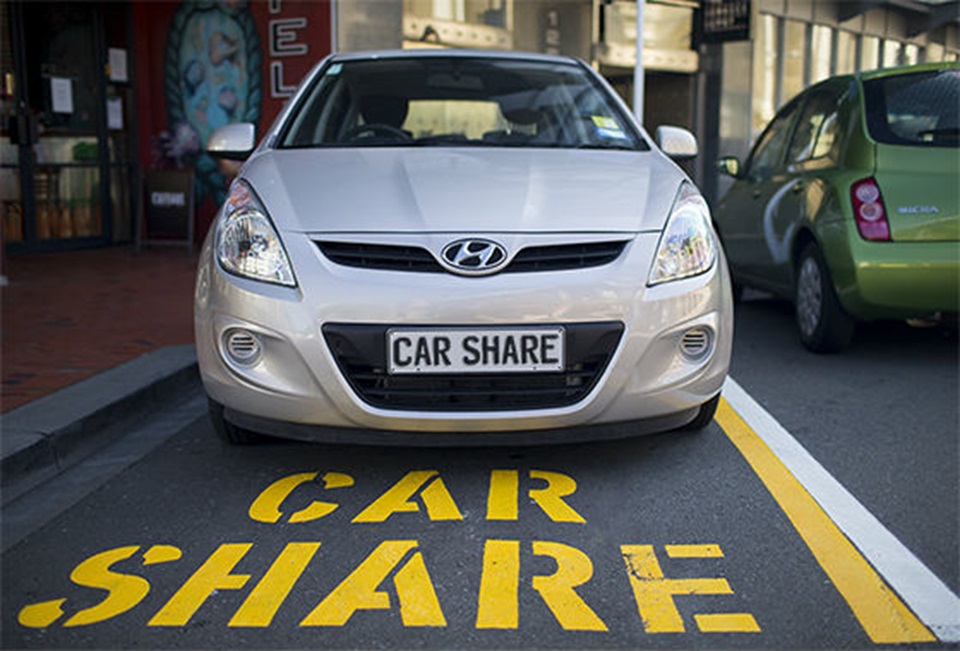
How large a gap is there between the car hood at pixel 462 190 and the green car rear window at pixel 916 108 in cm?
195

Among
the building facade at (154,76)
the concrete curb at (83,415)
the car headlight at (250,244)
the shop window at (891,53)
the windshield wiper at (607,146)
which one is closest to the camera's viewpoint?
the car headlight at (250,244)

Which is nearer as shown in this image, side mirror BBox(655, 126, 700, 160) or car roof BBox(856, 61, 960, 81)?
side mirror BBox(655, 126, 700, 160)

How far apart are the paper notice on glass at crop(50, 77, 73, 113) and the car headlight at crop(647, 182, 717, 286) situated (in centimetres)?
837

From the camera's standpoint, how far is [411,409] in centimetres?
317

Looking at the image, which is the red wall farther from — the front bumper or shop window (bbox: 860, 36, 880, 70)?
shop window (bbox: 860, 36, 880, 70)

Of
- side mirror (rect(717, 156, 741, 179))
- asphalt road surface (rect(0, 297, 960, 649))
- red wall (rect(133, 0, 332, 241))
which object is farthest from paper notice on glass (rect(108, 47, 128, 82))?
asphalt road surface (rect(0, 297, 960, 649))

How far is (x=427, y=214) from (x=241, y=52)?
8.82 m

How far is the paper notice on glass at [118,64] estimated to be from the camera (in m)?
11.0

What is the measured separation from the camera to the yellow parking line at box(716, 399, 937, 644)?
7.80 ft

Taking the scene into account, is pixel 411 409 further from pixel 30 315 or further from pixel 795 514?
pixel 30 315

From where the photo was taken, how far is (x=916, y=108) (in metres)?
5.35

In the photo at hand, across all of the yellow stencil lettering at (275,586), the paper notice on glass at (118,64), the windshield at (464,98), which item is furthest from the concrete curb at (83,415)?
the paper notice on glass at (118,64)

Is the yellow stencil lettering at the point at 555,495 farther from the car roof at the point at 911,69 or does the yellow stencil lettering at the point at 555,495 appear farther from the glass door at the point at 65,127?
the glass door at the point at 65,127

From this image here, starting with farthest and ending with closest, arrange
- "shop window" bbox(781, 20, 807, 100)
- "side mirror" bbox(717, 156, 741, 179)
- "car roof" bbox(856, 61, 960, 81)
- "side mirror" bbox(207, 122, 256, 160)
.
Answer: "shop window" bbox(781, 20, 807, 100) < "side mirror" bbox(717, 156, 741, 179) < "car roof" bbox(856, 61, 960, 81) < "side mirror" bbox(207, 122, 256, 160)
